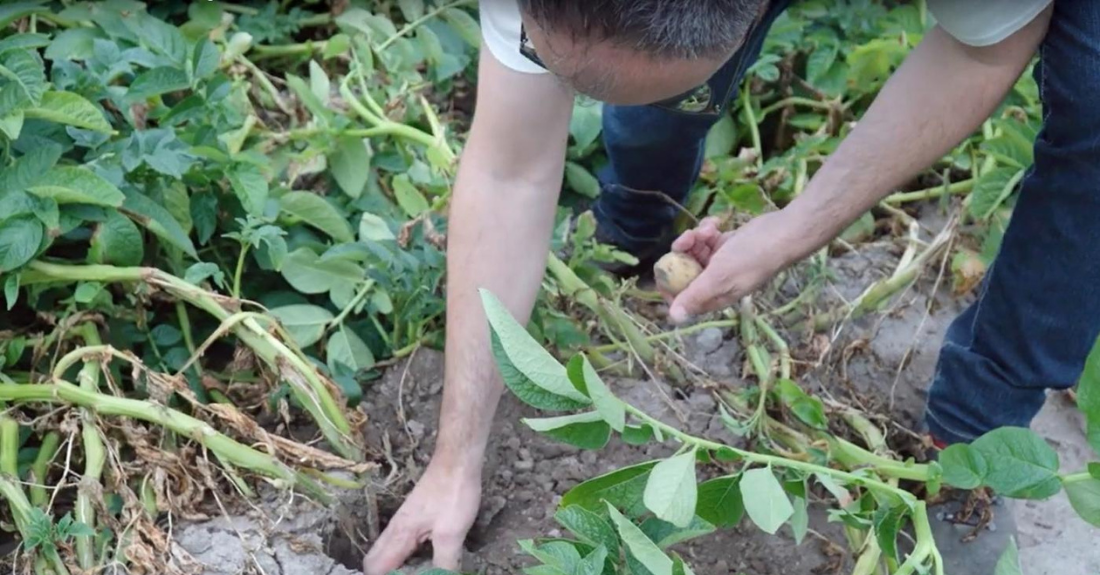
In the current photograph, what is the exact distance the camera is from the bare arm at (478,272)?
155cm

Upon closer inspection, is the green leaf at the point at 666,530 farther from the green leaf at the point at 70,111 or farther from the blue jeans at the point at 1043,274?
the green leaf at the point at 70,111

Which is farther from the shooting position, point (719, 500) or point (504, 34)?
point (504, 34)

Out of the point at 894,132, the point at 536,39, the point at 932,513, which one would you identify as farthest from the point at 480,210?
the point at 932,513

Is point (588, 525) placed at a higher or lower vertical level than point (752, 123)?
higher

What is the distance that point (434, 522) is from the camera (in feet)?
5.12

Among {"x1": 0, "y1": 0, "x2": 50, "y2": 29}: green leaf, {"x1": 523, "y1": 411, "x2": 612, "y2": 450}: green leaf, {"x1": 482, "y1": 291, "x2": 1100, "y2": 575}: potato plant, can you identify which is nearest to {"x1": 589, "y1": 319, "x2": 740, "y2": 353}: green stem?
{"x1": 482, "y1": 291, "x2": 1100, "y2": 575}: potato plant

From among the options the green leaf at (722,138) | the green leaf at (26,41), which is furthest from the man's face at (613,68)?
the green leaf at (722,138)

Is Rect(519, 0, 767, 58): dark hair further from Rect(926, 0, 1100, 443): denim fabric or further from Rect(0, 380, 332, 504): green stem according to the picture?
Rect(0, 380, 332, 504): green stem

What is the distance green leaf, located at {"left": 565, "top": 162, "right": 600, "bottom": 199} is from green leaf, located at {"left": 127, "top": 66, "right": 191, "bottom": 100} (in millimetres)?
743

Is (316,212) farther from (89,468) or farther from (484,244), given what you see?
Answer: (89,468)

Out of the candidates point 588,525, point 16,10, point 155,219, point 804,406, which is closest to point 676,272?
point 804,406

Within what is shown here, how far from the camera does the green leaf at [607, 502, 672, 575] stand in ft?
3.48

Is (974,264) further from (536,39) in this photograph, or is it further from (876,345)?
(536,39)

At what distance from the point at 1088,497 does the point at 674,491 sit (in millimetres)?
397
